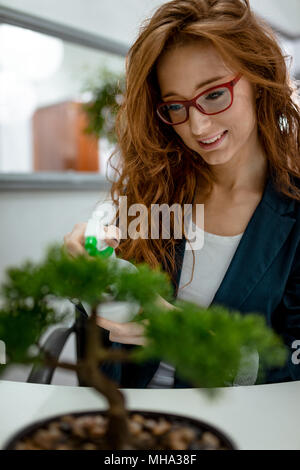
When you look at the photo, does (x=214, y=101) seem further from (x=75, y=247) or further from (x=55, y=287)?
(x=55, y=287)

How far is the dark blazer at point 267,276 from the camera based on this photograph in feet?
3.99

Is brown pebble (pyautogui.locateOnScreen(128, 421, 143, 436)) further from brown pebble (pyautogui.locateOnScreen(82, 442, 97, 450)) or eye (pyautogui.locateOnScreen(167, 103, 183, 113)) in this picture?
eye (pyautogui.locateOnScreen(167, 103, 183, 113))

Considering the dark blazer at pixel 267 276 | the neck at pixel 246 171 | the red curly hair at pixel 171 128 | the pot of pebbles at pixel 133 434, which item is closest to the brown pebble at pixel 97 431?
the pot of pebbles at pixel 133 434

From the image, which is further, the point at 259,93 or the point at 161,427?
the point at 259,93

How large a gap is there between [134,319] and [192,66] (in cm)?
78

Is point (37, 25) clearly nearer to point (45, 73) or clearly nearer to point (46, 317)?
point (45, 73)

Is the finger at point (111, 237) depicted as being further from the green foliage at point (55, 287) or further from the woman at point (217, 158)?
the green foliage at point (55, 287)

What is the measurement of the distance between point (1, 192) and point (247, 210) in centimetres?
223

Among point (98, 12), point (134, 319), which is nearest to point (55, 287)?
point (134, 319)

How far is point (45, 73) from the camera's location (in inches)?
160

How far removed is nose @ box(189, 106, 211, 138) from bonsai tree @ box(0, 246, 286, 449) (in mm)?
697

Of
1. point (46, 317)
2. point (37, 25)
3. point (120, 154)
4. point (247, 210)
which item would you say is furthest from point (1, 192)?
point (46, 317)

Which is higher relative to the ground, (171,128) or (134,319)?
(171,128)

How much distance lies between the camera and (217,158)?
1.21 meters
